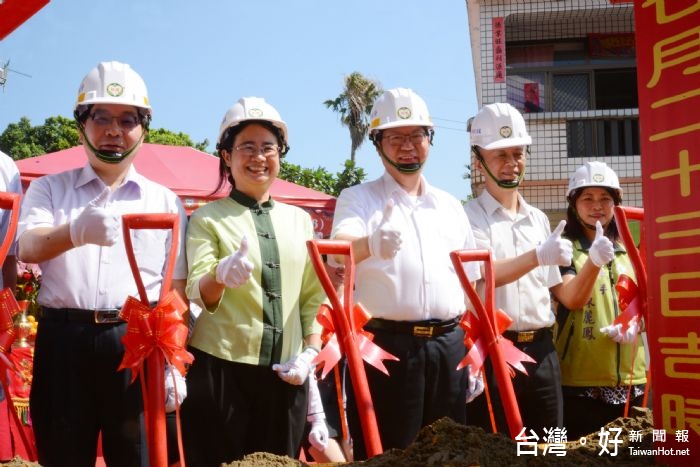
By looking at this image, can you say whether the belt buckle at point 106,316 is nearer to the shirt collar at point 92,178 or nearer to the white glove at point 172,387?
the white glove at point 172,387

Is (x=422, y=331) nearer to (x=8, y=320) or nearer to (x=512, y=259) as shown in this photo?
(x=512, y=259)

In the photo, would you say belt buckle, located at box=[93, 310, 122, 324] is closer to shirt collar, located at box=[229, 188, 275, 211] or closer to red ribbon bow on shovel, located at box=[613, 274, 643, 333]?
shirt collar, located at box=[229, 188, 275, 211]

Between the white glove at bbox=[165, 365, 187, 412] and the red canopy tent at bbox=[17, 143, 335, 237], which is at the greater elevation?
the red canopy tent at bbox=[17, 143, 335, 237]

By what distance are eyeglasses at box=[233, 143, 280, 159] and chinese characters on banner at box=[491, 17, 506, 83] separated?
7471 millimetres

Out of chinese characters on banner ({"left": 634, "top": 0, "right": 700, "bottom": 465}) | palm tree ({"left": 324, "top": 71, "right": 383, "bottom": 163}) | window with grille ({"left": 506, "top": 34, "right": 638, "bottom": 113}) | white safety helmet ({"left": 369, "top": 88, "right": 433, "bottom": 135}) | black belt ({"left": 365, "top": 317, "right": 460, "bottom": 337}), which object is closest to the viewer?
chinese characters on banner ({"left": 634, "top": 0, "right": 700, "bottom": 465})

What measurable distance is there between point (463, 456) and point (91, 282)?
137cm

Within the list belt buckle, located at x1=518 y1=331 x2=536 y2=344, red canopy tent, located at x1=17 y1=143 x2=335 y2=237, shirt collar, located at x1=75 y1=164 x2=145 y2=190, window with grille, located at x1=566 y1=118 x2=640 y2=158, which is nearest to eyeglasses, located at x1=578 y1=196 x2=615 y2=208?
belt buckle, located at x1=518 y1=331 x2=536 y2=344

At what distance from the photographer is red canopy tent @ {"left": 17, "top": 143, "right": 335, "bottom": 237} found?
5.95 m

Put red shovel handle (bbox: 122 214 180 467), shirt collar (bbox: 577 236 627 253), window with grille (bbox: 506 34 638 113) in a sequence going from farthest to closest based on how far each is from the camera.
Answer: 1. window with grille (bbox: 506 34 638 113)
2. shirt collar (bbox: 577 236 627 253)
3. red shovel handle (bbox: 122 214 180 467)

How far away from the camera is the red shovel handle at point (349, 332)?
2.06 meters

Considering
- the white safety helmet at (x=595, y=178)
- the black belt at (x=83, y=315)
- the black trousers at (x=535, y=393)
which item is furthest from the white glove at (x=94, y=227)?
the white safety helmet at (x=595, y=178)

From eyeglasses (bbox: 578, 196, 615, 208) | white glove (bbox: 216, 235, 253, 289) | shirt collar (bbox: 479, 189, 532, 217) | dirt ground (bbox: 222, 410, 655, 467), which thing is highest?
eyeglasses (bbox: 578, 196, 615, 208)

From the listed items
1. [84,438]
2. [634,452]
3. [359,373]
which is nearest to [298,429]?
[359,373]

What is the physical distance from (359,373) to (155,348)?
1.89 feet
